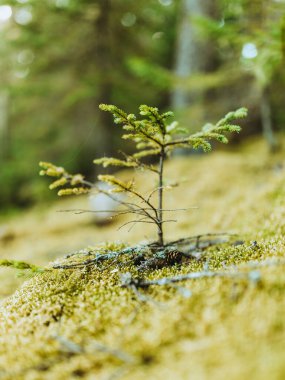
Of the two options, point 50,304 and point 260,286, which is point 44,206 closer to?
point 50,304

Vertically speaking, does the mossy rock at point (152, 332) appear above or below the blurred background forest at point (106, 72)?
below

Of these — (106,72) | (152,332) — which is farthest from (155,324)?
(106,72)

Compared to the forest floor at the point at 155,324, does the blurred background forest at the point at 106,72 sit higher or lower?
higher

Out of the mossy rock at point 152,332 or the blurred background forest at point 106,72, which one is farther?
the blurred background forest at point 106,72

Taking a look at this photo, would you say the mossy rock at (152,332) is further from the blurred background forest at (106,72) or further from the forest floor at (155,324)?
the blurred background forest at (106,72)

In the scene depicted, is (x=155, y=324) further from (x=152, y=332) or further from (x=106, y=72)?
(x=106, y=72)

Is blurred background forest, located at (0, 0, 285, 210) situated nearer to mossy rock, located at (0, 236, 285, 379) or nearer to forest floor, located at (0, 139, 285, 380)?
forest floor, located at (0, 139, 285, 380)

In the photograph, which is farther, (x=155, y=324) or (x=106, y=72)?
(x=106, y=72)

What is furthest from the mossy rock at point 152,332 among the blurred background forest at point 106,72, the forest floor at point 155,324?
the blurred background forest at point 106,72

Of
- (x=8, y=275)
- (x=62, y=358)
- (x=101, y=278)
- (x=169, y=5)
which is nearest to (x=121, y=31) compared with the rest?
(x=169, y=5)

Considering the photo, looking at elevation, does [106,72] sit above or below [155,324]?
above

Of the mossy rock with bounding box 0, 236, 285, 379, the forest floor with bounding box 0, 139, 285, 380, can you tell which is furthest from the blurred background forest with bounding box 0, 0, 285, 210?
the mossy rock with bounding box 0, 236, 285, 379
